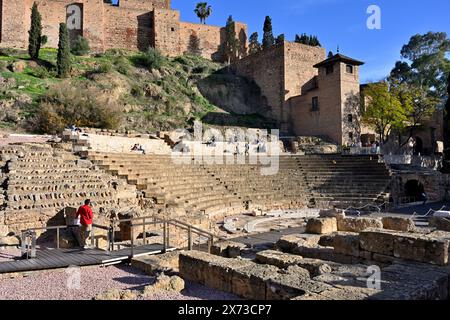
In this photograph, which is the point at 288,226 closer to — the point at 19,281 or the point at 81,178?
the point at 81,178

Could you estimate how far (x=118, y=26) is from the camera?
49.1 m

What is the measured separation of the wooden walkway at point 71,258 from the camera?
6.70 meters

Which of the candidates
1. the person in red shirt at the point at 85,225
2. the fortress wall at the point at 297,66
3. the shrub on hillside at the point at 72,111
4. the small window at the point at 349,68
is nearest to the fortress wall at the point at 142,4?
the fortress wall at the point at 297,66

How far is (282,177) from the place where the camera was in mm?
23578

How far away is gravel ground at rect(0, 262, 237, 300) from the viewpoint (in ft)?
17.9

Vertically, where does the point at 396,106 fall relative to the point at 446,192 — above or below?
above

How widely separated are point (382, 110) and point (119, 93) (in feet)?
83.9

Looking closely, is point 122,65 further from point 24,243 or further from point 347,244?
point 347,244

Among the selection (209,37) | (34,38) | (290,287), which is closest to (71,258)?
(290,287)

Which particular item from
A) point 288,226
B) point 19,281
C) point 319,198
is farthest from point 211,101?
point 19,281

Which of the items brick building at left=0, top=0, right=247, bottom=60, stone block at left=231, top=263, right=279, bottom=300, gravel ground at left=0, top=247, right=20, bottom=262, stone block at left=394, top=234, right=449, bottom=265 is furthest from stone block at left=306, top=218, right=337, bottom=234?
brick building at left=0, top=0, right=247, bottom=60

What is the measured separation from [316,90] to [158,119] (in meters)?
17.2

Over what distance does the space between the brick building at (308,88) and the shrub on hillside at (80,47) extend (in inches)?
778

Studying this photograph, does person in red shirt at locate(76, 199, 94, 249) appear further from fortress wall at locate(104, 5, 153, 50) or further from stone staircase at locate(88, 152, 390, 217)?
fortress wall at locate(104, 5, 153, 50)
